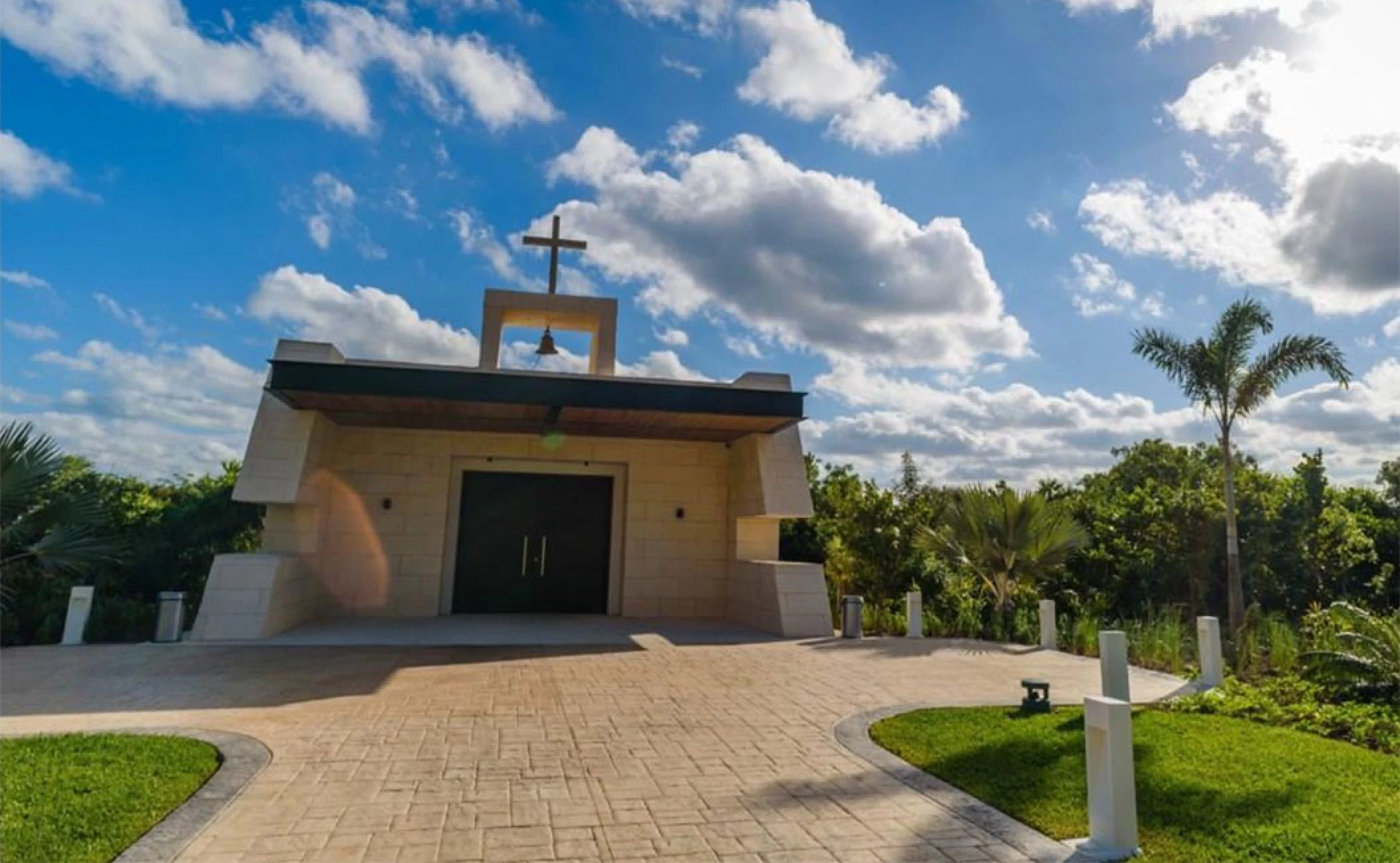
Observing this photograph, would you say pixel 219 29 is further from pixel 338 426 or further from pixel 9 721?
pixel 338 426

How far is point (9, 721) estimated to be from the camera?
549 cm

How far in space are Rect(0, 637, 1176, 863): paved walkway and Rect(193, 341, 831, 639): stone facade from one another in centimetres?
192

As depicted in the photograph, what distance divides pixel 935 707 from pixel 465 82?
333 inches

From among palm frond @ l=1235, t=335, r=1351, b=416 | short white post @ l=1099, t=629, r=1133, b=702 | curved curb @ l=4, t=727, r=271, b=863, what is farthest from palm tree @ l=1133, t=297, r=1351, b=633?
curved curb @ l=4, t=727, r=271, b=863

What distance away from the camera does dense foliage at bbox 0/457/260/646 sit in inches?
380

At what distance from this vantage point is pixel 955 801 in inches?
163

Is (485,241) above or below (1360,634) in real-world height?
above

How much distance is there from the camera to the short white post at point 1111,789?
3.47 m

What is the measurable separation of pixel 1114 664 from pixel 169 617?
10.7 meters

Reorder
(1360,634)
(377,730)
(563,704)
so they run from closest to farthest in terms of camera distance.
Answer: (377,730) < (563,704) < (1360,634)

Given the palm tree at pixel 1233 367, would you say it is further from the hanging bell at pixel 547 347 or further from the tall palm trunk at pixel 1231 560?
the hanging bell at pixel 547 347

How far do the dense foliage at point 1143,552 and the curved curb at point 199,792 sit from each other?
1002 cm

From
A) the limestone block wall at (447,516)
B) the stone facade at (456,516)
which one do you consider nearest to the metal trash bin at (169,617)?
the stone facade at (456,516)

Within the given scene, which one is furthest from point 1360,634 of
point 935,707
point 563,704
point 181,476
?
point 181,476
